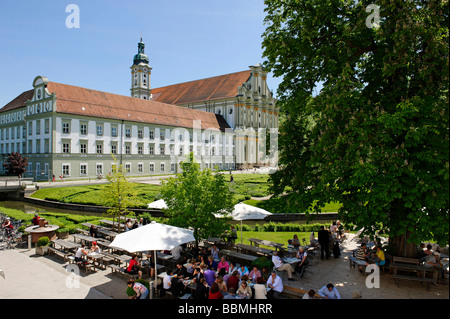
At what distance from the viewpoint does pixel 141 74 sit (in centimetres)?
8931

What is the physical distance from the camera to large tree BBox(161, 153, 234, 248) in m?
12.7

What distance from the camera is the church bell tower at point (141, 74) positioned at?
89.2 metres

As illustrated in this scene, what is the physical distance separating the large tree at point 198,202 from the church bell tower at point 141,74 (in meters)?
81.1

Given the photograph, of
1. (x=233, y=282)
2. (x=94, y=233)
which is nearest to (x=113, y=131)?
(x=94, y=233)

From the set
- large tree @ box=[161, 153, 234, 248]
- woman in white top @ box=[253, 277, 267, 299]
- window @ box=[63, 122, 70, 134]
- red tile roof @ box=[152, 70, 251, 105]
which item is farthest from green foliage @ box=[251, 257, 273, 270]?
red tile roof @ box=[152, 70, 251, 105]

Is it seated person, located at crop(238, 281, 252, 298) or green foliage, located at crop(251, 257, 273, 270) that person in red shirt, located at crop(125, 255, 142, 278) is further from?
green foliage, located at crop(251, 257, 273, 270)

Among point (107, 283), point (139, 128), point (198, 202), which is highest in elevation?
point (139, 128)

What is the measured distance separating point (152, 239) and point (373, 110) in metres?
7.81

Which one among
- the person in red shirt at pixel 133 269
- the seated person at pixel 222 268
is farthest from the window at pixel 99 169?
the seated person at pixel 222 268

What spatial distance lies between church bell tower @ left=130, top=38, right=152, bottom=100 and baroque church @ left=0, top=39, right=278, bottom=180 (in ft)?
4.98

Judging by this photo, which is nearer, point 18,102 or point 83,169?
point 83,169

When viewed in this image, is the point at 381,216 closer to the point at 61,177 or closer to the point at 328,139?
the point at 328,139

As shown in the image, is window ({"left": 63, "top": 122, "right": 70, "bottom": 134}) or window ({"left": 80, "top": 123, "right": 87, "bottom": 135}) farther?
window ({"left": 80, "top": 123, "right": 87, "bottom": 135})

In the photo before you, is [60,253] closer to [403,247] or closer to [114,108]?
[403,247]
